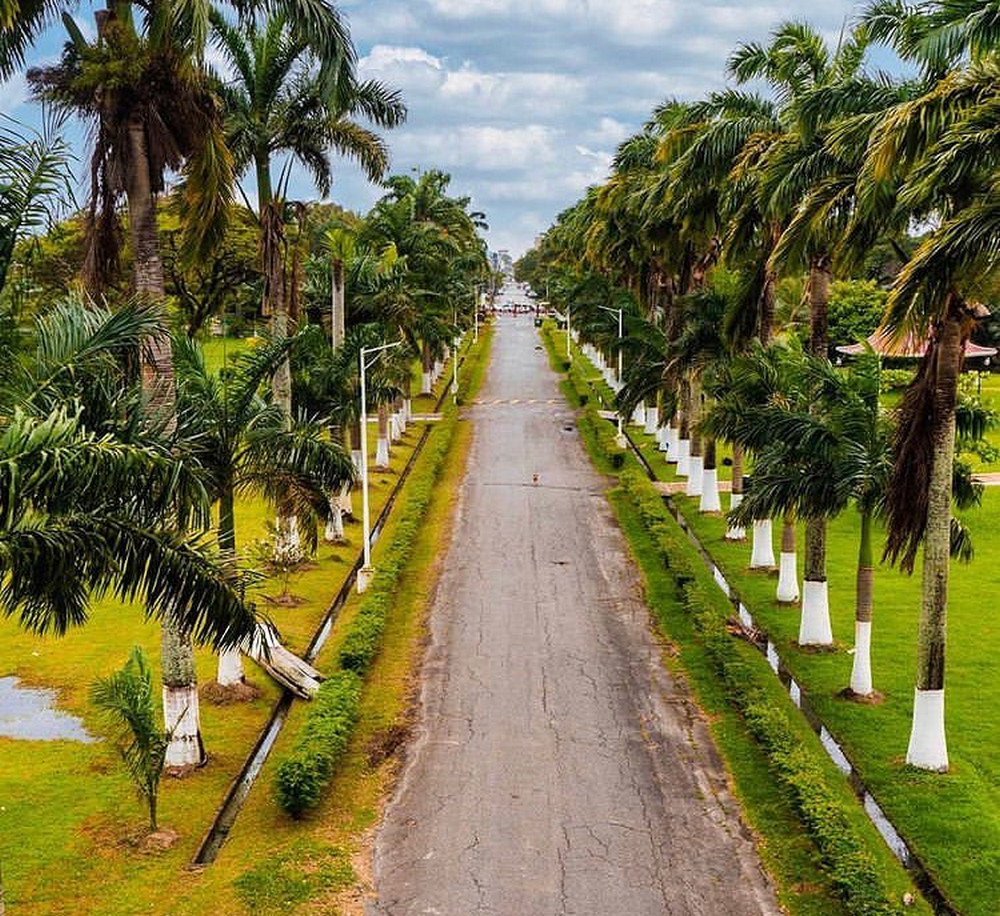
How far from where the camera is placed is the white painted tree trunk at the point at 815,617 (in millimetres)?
20422

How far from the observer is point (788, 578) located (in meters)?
23.6

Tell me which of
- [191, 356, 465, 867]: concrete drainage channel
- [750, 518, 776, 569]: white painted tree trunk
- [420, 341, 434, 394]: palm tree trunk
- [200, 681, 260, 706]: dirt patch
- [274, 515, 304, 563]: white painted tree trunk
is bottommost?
[191, 356, 465, 867]: concrete drainage channel

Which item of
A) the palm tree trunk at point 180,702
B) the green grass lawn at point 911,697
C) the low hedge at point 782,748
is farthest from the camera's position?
the palm tree trunk at point 180,702

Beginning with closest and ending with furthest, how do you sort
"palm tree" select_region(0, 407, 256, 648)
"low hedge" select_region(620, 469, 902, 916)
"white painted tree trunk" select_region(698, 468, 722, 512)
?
"palm tree" select_region(0, 407, 256, 648) → "low hedge" select_region(620, 469, 902, 916) → "white painted tree trunk" select_region(698, 468, 722, 512)

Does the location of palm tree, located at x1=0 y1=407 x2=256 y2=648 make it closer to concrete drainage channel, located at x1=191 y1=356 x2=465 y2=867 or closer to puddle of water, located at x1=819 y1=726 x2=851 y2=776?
concrete drainage channel, located at x1=191 y1=356 x2=465 y2=867

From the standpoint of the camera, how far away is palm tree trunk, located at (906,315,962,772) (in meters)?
15.0

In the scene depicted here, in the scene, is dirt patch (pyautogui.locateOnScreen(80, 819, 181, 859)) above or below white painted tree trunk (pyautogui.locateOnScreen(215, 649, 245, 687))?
below

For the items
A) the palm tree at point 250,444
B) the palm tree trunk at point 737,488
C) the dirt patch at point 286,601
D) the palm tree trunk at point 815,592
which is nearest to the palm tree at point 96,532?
the palm tree at point 250,444

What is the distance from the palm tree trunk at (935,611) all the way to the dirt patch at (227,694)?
10.5m

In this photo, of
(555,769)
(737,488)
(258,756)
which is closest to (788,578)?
(737,488)

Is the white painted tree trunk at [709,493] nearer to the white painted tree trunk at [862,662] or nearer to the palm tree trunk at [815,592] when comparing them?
the palm tree trunk at [815,592]

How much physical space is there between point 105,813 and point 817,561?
1272 centimetres

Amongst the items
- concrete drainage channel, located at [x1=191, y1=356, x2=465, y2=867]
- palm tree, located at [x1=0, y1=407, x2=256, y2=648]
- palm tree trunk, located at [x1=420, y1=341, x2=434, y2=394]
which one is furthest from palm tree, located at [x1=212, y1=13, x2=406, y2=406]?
palm tree trunk, located at [x1=420, y1=341, x2=434, y2=394]

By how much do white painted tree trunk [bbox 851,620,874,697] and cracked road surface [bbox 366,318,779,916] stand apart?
2.73m
